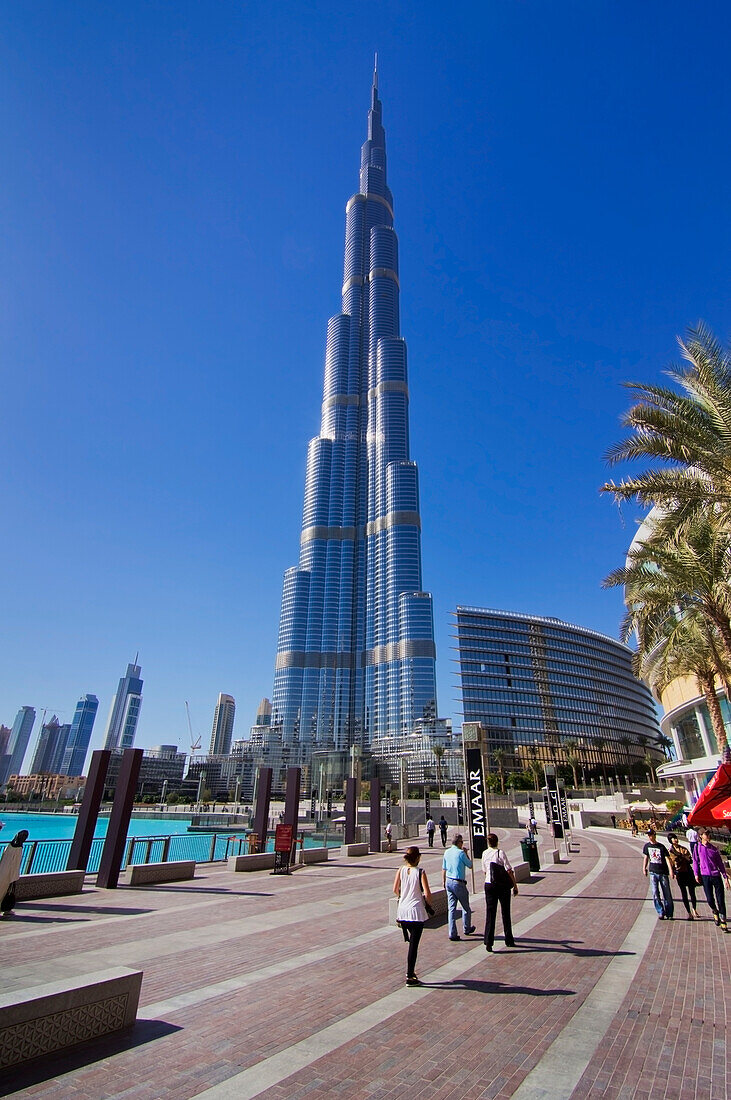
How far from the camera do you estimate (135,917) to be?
1093cm

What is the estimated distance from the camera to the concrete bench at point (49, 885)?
1228cm

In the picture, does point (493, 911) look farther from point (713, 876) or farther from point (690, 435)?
point (690, 435)

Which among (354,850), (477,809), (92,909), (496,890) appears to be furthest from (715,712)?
(92,909)

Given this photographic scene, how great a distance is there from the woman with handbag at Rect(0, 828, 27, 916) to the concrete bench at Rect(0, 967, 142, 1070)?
5.91m

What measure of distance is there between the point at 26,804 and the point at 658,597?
191m

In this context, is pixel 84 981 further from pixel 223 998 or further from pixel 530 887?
pixel 530 887

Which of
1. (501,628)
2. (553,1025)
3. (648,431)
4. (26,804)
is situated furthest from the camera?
(26,804)

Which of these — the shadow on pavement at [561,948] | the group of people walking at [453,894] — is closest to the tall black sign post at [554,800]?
the shadow on pavement at [561,948]

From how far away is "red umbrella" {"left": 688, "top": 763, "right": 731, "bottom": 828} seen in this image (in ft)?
32.7

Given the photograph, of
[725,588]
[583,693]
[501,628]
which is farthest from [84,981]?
[583,693]

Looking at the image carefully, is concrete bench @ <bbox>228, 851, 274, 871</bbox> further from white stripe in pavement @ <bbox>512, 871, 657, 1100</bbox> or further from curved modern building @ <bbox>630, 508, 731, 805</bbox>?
curved modern building @ <bbox>630, 508, 731, 805</bbox>

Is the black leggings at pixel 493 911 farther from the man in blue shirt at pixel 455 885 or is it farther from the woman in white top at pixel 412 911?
the woman in white top at pixel 412 911

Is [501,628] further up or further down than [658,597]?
further up

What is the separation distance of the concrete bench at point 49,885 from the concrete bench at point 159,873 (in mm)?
1941
